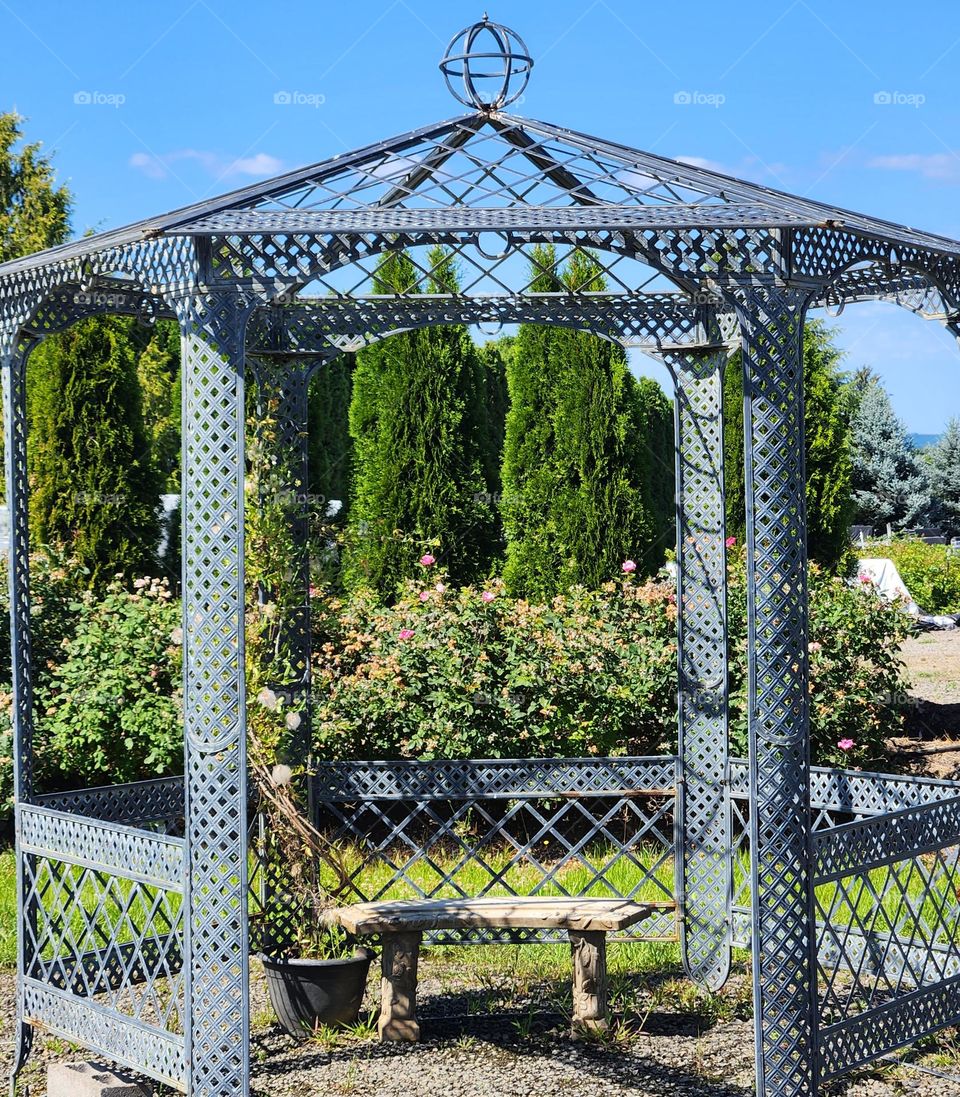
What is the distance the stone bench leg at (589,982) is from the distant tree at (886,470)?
21709 mm

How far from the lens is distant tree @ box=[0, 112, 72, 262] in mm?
12750

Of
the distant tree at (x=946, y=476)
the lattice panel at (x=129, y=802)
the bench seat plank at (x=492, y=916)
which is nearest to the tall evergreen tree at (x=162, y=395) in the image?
the lattice panel at (x=129, y=802)

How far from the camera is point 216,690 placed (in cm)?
407

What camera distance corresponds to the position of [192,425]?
4.08 m

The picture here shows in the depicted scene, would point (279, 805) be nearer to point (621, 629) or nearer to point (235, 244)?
point (235, 244)

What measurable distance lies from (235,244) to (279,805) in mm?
2313

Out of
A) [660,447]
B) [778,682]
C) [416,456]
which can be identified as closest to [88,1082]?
[778,682]

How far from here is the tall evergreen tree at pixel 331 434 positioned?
13.9m

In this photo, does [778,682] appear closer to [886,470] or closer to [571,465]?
[571,465]

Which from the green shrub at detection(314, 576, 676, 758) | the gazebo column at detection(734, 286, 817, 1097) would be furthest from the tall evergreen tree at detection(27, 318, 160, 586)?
the gazebo column at detection(734, 286, 817, 1097)

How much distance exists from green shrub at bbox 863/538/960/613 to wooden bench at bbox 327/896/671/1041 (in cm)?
1414

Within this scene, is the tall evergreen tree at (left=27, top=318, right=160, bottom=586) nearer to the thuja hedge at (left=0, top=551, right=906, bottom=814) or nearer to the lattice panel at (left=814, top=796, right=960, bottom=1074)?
the thuja hedge at (left=0, top=551, right=906, bottom=814)

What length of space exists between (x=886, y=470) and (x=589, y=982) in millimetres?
22183

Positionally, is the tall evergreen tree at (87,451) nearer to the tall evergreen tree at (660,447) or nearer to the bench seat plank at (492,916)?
the tall evergreen tree at (660,447)
